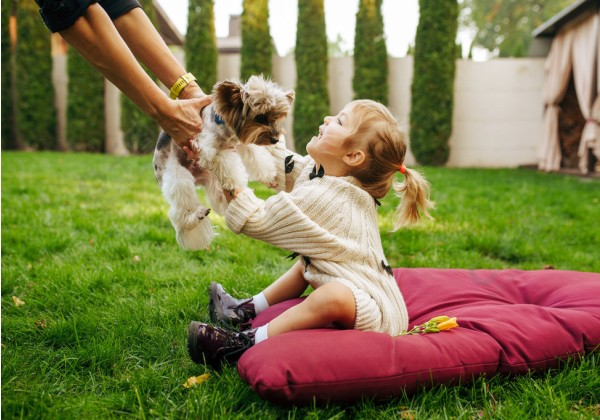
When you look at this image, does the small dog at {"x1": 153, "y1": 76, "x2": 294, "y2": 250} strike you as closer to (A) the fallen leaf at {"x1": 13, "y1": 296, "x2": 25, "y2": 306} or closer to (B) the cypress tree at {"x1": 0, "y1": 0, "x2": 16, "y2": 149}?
(A) the fallen leaf at {"x1": 13, "y1": 296, "x2": 25, "y2": 306}

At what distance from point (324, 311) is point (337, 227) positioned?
0.37 m

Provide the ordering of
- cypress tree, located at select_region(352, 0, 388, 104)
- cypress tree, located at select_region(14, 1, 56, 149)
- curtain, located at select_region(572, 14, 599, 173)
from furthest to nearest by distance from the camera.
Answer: cypress tree, located at select_region(14, 1, 56, 149), cypress tree, located at select_region(352, 0, 388, 104), curtain, located at select_region(572, 14, 599, 173)

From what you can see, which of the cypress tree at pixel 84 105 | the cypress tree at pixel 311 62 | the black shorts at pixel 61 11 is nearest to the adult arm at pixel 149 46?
the black shorts at pixel 61 11

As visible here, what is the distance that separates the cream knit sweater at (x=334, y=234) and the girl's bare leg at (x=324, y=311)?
0.04m

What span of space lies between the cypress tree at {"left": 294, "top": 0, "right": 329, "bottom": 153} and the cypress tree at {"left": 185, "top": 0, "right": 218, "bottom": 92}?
2.08m

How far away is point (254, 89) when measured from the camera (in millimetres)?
2289

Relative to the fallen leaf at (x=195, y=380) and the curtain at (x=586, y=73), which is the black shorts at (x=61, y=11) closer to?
the fallen leaf at (x=195, y=380)

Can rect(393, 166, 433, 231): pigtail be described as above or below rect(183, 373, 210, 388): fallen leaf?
above

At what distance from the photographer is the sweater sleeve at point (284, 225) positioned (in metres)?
2.12

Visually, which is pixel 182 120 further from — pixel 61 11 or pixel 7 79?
pixel 7 79

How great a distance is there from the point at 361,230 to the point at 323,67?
10.3 meters

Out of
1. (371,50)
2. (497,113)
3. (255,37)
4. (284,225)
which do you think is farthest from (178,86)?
(497,113)

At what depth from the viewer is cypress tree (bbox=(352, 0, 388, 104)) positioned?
1177 cm

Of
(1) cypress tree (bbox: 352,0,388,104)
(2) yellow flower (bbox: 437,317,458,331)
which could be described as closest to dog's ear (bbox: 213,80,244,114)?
(2) yellow flower (bbox: 437,317,458,331)
